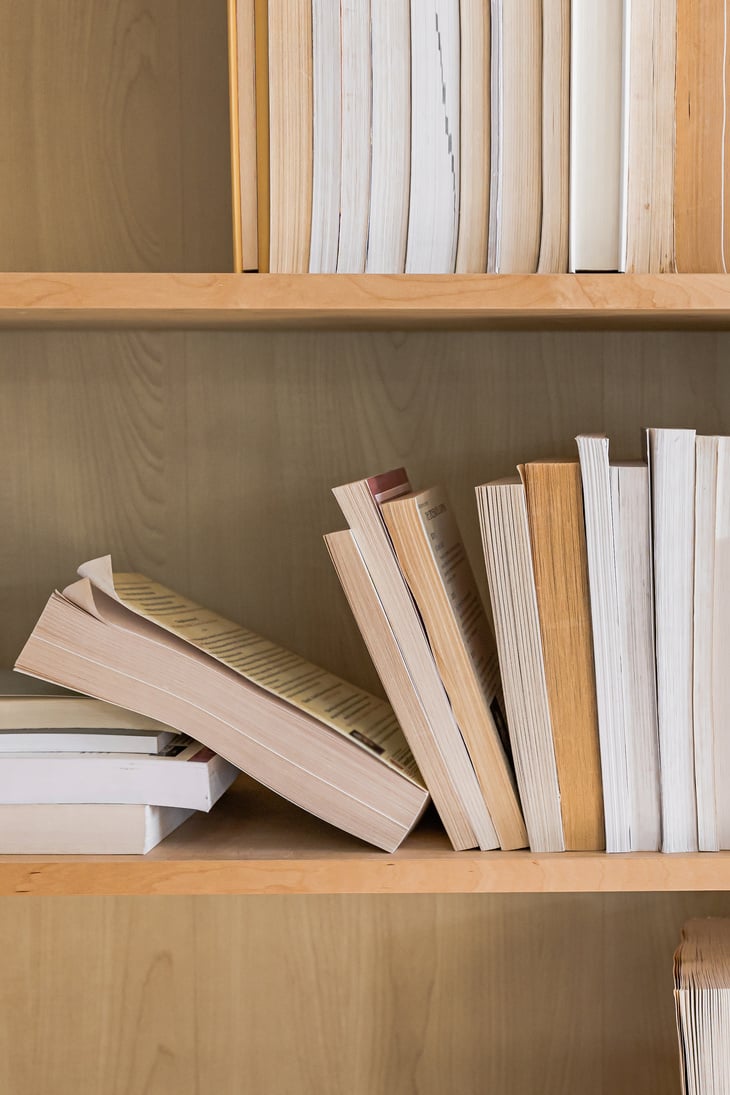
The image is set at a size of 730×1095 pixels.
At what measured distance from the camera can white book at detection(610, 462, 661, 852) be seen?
0.59 meters

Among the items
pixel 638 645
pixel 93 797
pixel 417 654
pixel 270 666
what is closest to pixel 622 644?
pixel 638 645

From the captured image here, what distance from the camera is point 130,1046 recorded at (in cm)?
86

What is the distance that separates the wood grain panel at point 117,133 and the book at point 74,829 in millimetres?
437

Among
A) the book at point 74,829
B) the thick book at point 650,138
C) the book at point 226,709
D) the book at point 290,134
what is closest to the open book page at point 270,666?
the book at point 226,709

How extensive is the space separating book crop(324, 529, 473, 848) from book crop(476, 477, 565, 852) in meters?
0.04

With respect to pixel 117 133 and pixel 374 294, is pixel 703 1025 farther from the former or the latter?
pixel 117 133

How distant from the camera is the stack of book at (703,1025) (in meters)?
0.61

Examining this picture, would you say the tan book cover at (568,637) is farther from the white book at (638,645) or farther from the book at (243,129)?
the book at (243,129)

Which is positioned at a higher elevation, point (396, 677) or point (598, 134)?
point (598, 134)

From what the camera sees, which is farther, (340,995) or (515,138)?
(340,995)

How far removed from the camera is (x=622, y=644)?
60 centimetres

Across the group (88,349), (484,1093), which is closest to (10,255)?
(88,349)

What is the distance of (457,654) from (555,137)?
0.31 meters

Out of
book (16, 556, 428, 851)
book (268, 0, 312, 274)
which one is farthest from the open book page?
book (268, 0, 312, 274)
